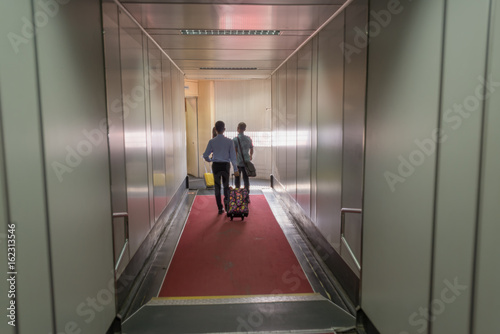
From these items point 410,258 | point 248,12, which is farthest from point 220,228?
point 410,258

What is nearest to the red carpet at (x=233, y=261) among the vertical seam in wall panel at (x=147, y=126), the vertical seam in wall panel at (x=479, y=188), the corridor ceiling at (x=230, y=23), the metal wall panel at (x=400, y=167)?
the vertical seam in wall panel at (x=147, y=126)

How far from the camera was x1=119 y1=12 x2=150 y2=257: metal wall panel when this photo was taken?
3.93 m

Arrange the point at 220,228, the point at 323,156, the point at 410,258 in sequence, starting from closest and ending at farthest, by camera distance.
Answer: the point at 410,258 < the point at 323,156 < the point at 220,228

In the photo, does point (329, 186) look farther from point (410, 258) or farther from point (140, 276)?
point (140, 276)

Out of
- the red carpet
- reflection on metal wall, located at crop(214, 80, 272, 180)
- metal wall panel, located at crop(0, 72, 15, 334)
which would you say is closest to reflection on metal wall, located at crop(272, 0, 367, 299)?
the red carpet

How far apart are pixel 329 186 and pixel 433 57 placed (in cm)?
256

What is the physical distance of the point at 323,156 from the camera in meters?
4.70

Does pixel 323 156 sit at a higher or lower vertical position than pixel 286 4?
lower

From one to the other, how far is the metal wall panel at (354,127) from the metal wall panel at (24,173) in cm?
256

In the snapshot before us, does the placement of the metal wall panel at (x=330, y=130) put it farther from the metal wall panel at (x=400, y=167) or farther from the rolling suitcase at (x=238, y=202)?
the rolling suitcase at (x=238, y=202)

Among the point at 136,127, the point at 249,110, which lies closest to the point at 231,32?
the point at 136,127

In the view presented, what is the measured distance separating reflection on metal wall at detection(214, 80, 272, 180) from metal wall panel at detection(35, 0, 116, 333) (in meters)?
8.86

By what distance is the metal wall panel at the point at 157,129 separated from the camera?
17.5ft

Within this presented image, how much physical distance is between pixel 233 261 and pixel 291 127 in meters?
3.20
